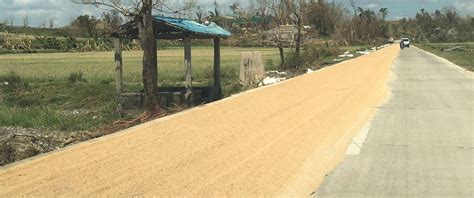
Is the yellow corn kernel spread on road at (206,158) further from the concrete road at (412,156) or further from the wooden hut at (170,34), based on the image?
the wooden hut at (170,34)

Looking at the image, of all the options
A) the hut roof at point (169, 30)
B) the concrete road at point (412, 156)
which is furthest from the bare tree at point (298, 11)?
the concrete road at point (412, 156)

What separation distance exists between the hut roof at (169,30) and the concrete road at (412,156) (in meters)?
5.43

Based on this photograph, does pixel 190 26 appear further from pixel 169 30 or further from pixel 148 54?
pixel 148 54

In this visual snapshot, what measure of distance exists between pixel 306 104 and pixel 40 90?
12.5 meters

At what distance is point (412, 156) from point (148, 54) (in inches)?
300

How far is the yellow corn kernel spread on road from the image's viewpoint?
6.53m

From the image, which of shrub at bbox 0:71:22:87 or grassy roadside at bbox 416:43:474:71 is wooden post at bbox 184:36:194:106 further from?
grassy roadside at bbox 416:43:474:71

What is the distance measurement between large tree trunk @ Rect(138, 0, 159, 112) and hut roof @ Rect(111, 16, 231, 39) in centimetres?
143

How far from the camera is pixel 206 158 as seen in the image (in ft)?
26.5

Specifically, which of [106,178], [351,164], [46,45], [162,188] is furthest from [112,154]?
[46,45]

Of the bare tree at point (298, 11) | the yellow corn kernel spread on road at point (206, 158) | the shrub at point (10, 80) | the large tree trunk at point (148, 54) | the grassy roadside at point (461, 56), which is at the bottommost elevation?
the shrub at point (10, 80)

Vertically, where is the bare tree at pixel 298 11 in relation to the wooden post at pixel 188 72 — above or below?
above

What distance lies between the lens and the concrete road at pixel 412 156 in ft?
21.6

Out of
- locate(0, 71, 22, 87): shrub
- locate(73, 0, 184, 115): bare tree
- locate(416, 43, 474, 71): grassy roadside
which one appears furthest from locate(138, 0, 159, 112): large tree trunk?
locate(416, 43, 474, 71): grassy roadside
